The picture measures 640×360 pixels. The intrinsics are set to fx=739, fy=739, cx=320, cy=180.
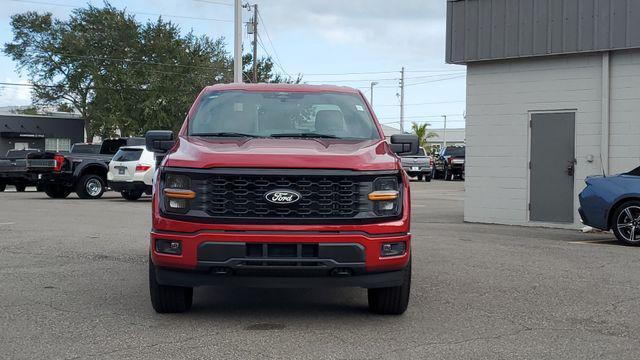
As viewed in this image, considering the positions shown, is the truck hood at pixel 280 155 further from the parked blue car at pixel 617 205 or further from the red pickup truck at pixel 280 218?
the parked blue car at pixel 617 205

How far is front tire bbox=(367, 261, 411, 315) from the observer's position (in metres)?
5.92

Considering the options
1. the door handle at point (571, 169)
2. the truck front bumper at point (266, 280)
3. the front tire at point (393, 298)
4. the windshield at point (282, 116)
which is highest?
the windshield at point (282, 116)

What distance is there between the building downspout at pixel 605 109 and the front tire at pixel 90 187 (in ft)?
49.0

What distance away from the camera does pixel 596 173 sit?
1388 centimetres

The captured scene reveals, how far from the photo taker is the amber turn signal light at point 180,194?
5461 millimetres

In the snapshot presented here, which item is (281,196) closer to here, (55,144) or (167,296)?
(167,296)

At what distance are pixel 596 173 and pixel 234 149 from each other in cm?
1004

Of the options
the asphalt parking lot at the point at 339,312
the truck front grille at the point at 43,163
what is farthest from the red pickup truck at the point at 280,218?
the truck front grille at the point at 43,163

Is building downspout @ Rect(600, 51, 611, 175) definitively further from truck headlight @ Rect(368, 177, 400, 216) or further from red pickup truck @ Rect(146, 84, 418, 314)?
truck headlight @ Rect(368, 177, 400, 216)

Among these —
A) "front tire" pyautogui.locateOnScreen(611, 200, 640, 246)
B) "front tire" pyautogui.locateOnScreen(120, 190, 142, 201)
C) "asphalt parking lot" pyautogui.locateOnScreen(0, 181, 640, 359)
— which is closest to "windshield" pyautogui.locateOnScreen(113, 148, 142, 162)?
"front tire" pyautogui.locateOnScreen(120, 190, 142, 201)

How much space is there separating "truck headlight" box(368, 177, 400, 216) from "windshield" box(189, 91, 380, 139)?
43.1 inches

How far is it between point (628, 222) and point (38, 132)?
5447 cm

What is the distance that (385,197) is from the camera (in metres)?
5.54

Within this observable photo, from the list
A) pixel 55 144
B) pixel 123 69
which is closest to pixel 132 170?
pixel 123 69
